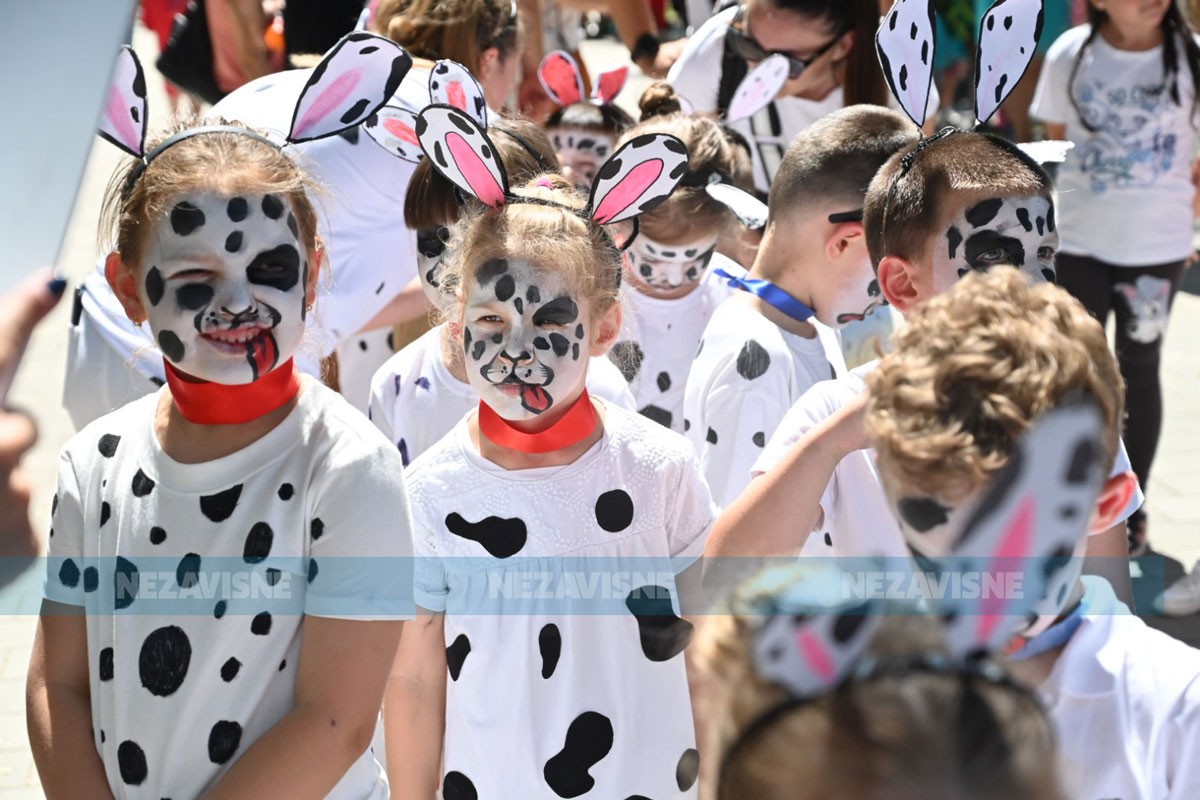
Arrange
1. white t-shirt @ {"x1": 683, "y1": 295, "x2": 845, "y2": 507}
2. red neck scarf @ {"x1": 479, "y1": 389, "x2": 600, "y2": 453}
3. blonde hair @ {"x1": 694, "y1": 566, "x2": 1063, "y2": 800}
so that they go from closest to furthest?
blonde hair @ {"x1": 694, "y1": 566, "x2": 1063, "y2": 800}
red neck scarf @ {"x1": 479, "y1": 389, "x2": 600, "y2": 453}
white t-shirt @ {"x1": 683, "y1": 295, "x2": 845, "y2": 507}

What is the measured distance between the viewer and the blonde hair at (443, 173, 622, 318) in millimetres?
2303

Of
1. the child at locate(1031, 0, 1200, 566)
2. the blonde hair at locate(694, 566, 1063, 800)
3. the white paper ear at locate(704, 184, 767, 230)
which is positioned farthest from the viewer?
the child at locate(1031, 0, 1200, 566)

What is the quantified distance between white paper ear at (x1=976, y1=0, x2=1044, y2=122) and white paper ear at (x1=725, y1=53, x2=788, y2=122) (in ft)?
4.90

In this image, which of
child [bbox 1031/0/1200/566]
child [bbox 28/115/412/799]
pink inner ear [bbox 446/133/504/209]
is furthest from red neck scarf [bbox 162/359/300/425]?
child [bbox 1031/0/1200/566]

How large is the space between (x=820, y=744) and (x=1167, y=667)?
2.23 feet

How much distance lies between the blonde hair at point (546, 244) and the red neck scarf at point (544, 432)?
191mm

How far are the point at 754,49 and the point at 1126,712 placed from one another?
9.85 ft

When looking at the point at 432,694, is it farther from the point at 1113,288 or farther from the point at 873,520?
the point at 1113,288

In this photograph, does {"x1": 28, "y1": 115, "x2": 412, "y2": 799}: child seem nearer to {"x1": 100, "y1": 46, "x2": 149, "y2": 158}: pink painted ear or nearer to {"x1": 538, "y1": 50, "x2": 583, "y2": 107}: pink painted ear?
{"x1": 100, "y1": 46, "x2": 149, "y2": 158}: pink painted ear

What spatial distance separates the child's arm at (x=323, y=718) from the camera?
5.83ft

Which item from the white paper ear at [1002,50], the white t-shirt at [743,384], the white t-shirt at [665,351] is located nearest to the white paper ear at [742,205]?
the white t-shirt at [665,351]

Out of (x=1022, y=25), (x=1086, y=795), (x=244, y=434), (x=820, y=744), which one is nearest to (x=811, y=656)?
(x=820, y=744)

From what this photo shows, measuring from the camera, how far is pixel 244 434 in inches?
74.7

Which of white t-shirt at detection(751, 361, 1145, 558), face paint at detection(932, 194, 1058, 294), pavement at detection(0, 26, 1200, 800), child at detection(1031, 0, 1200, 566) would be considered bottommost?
pavement at detection(0, 26, 1200, 800)
